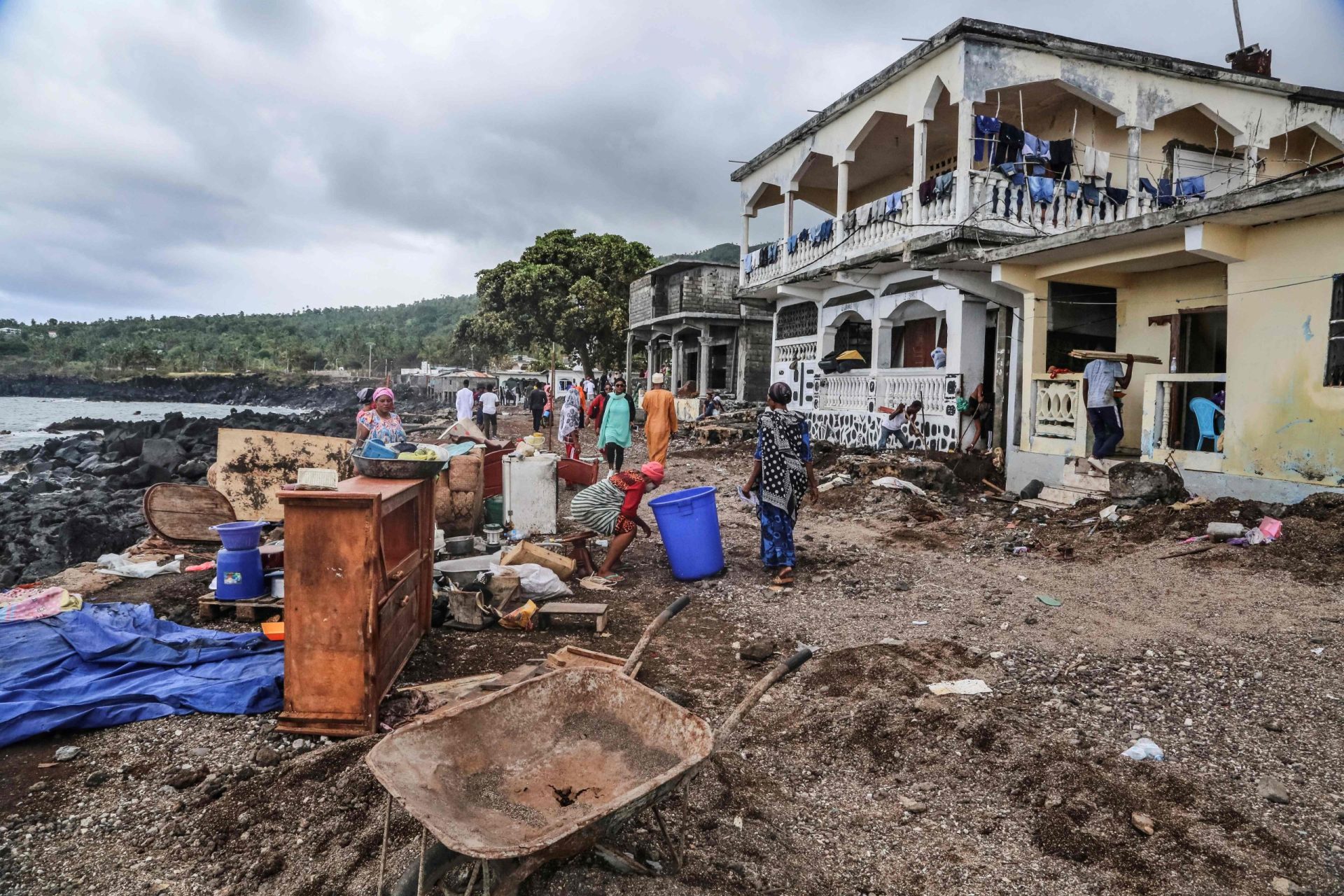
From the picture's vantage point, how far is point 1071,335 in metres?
11.3

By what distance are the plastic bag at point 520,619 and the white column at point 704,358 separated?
19477mm

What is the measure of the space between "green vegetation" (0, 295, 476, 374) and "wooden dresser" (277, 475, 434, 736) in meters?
66.5

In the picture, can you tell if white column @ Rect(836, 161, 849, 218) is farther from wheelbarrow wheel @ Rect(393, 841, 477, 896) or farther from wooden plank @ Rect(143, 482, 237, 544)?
wheelbarrow wheel @ Rect(393, 841, 477, 896)

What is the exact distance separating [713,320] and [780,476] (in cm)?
1840

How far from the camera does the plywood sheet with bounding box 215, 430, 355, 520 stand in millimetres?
8125

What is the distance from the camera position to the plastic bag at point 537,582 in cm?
582

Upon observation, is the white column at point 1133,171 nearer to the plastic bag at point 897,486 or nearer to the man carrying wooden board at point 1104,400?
the man carrying wooden board at point 1104,400

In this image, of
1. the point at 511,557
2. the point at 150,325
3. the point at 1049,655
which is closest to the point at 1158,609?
the point at 1049,655

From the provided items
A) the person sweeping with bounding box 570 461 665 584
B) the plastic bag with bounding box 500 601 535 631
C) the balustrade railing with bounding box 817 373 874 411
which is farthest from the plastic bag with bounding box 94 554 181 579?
the balustrade railing with bounding box 817 373 874 411

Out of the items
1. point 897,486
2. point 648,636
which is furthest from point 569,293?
point 648,636

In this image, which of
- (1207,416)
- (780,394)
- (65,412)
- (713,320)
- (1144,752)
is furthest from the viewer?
(65,412)

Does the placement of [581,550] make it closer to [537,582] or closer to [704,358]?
[537,582]

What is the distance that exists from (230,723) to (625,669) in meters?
2.07

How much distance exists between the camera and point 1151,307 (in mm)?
10555
